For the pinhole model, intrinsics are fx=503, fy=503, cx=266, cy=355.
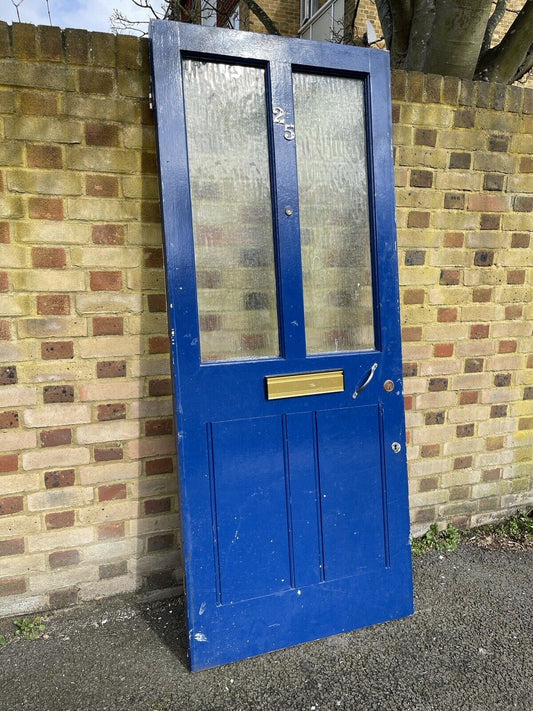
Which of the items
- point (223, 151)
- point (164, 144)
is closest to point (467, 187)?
point (223, 151)

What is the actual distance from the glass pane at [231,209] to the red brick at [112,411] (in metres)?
0.53

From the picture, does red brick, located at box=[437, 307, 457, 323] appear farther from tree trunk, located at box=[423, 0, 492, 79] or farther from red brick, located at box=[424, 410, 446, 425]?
tree trunk, located at box=[423, 0, 492, 79]

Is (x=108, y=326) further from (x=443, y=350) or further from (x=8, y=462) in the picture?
(x=443, y=350)

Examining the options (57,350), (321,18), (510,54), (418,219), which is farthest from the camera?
(321,18)

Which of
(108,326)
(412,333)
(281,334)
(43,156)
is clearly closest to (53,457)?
(108,326)

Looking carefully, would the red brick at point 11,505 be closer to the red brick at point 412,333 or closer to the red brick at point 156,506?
the red brick at point 156,506

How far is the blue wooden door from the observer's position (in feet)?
6.55

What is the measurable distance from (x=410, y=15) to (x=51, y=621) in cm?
449

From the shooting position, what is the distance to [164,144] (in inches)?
76.0

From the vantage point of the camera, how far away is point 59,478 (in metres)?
2.25

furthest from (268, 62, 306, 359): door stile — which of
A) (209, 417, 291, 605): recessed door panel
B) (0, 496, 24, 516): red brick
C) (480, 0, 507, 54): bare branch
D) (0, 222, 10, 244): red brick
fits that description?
(480, 0, 507, 54): bare branch

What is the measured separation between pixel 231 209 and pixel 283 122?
0.42 m

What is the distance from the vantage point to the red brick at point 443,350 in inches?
109

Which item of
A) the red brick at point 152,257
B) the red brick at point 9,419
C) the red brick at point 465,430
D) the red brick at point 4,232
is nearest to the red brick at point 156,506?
A: the red brick at point 9,419
